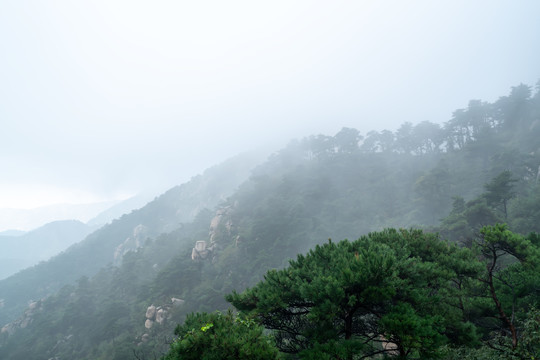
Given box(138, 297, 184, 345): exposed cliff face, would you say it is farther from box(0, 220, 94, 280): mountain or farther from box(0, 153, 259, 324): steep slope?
box(0, 220, 94, 280): mountain

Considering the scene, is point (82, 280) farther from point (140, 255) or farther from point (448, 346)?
point (448, 346)

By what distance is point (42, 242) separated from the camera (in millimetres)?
136250

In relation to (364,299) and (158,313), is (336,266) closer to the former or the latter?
(364,299)

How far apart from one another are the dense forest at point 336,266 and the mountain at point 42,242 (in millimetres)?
77194

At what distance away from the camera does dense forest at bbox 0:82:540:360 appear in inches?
265

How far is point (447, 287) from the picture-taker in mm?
8789

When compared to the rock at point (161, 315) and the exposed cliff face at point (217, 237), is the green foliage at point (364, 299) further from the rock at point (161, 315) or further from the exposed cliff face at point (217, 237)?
the exposed cliff face at point (217, 237)

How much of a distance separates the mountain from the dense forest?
77.2 metres

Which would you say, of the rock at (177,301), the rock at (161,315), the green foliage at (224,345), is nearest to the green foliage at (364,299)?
the green foliage at (224,345)

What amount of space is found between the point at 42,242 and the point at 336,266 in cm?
19168

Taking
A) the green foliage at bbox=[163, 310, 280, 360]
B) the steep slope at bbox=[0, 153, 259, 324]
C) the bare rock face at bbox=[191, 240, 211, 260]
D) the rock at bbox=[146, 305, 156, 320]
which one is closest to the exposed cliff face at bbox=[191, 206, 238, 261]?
the bare rock face at bbox=[191, 240, 211, 260]

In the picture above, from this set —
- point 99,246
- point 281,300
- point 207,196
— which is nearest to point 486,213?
point 281,300

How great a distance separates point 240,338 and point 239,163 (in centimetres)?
9890

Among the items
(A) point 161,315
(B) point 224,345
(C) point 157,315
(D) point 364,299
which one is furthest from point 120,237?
(D) point 364,299
